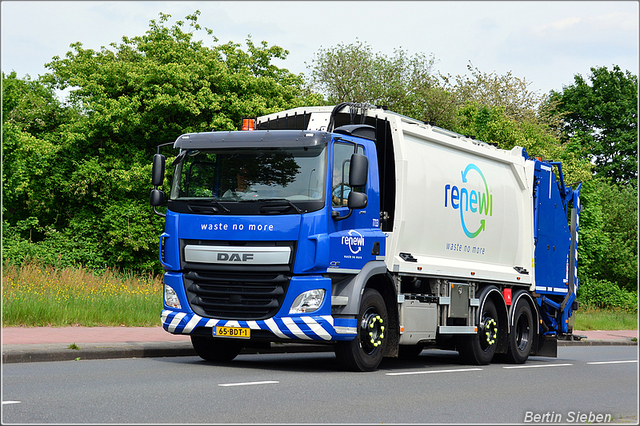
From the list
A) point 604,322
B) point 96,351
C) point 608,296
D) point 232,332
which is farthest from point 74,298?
point 608,296

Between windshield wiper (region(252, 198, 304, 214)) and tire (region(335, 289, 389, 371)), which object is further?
tire (region(335, 289, 389, 371))

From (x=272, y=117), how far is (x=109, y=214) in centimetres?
2255

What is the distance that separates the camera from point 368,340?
11664mm

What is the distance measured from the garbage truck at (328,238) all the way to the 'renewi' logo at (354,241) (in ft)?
0.07

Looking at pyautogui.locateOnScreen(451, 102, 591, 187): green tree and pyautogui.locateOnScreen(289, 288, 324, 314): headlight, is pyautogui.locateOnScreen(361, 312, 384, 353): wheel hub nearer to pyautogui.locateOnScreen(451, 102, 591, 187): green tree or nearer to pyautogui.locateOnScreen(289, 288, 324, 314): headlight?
pyautogui.locateOnScreen(289, 288, 324, 314): headlight

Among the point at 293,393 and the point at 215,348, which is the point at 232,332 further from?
the point at 293,393

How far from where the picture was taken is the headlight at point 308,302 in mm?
10969

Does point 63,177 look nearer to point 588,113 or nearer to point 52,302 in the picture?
point 52,302

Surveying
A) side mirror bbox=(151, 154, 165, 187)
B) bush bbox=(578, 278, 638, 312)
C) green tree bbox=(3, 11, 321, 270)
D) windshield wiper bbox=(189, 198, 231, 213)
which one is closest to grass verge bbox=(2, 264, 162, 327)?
side mirror bbox=(151, 154, 165, 187)

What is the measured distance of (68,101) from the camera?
40250 millimetres

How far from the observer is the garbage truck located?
1103 centimetres

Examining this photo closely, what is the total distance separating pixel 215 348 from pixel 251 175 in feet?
9.86

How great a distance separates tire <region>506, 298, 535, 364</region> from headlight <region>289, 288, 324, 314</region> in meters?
5.72

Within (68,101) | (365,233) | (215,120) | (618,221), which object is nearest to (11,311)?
(365,233)
